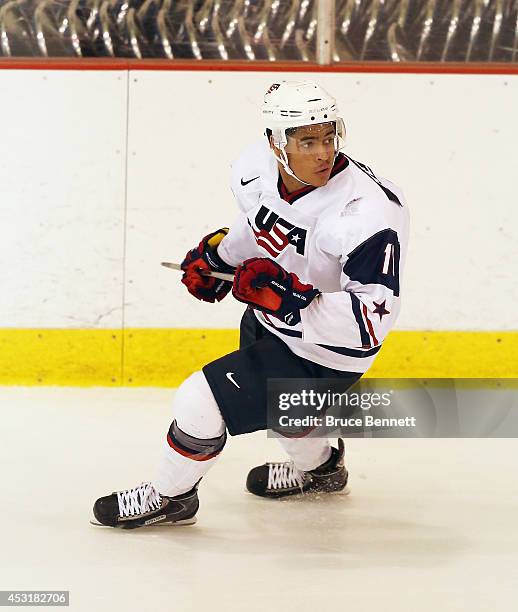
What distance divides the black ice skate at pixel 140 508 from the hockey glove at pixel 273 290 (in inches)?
20.2

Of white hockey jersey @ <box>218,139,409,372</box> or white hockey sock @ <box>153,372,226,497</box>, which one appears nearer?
white hockey jersey @ <box>218,139,409,372</box>

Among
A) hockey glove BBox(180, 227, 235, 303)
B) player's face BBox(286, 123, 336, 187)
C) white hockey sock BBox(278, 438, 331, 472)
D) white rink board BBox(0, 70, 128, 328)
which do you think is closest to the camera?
player's face BBox(286, 123, 336, 187)

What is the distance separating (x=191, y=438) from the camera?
2572 millimetres

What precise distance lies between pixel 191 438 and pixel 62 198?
1.61 metres

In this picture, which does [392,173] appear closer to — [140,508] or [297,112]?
[297,112]

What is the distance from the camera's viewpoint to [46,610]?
214 cm

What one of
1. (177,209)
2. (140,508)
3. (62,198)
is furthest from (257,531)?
(62,198)

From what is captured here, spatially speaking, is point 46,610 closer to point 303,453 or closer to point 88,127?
point 303,453

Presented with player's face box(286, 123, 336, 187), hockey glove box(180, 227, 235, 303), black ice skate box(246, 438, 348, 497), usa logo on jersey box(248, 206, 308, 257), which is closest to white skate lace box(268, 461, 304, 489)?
black ice skate box(246, 438, 348, 497)

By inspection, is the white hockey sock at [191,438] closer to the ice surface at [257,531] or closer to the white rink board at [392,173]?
the ice surface at [257,531]

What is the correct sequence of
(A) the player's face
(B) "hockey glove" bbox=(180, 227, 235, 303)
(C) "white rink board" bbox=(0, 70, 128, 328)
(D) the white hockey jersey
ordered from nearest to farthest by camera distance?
1. (D) the white hockey jersey
2. (A) the player's face
3. (B) "hockey glove" bbox=(180, 227, 235, 303)
4. (C) "white rink board" bbox=(0, 70, 128, 328)

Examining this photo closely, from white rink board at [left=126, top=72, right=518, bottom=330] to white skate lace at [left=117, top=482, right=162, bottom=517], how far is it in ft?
4.53

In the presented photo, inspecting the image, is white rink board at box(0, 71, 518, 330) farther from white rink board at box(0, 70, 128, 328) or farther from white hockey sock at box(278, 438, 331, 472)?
white hockey sock at box(278, 438, 331, 472)

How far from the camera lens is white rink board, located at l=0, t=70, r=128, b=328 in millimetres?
3920
